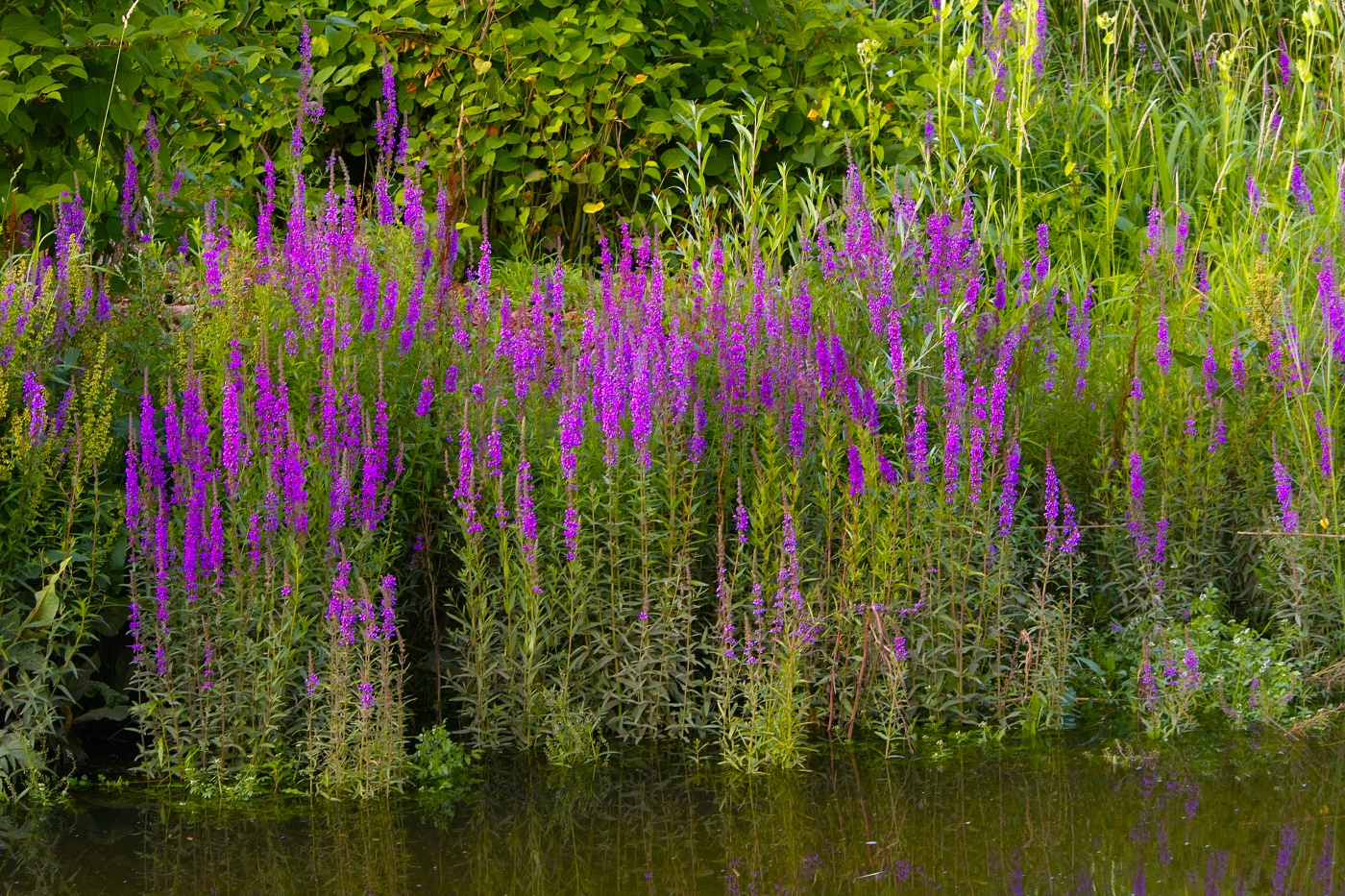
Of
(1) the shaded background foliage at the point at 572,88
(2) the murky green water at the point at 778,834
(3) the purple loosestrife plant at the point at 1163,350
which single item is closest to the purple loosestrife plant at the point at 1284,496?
(3) the purple loosestrife plant at the point at 1163,350

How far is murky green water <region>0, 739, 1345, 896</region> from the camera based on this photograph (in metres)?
3.25

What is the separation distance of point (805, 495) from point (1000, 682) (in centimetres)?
80

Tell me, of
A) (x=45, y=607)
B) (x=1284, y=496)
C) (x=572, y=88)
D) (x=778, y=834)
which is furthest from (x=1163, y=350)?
(x=572, y=88)

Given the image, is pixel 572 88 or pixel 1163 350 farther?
pixel 572 88

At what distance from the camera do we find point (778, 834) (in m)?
3.52

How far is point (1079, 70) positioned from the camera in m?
8.91

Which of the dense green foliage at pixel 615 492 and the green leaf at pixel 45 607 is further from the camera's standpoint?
the dense green foliage at pixel 615 492

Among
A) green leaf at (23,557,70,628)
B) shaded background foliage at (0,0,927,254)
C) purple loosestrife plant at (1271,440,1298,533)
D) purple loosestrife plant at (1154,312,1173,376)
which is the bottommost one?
green leaf at (23,557,70,628)

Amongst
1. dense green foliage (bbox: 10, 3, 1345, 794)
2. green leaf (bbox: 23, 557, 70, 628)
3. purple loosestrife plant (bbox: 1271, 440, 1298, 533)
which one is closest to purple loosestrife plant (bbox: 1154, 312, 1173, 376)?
dense green foliage (bbox: 10, 3, 1345, 794)

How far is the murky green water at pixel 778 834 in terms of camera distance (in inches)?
128

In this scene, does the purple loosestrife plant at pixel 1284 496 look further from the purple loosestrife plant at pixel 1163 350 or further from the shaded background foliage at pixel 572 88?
the shaded background foliage at pixel 572 88

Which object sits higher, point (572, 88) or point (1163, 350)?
point (572, 88)

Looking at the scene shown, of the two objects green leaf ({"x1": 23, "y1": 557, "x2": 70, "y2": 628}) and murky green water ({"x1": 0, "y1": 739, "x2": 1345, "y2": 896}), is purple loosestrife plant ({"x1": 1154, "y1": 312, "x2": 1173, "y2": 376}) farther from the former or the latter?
green leaf ({"x1": 23, "y1": 557, "x2": 70, "y2": 628})

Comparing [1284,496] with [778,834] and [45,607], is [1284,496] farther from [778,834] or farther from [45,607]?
[45,607]
